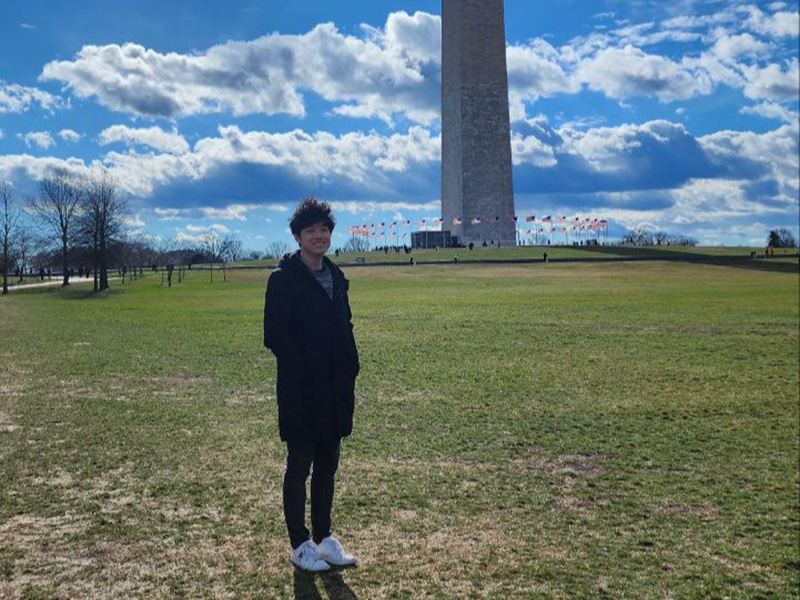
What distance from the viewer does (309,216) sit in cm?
416

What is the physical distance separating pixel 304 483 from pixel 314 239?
1409 mm

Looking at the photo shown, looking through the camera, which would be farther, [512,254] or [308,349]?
[512,254]

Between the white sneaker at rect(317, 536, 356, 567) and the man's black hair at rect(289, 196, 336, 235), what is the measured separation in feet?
6.04

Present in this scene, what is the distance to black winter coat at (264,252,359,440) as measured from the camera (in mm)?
4066

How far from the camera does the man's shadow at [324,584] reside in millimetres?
4168

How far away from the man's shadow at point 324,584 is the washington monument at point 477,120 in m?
61.8

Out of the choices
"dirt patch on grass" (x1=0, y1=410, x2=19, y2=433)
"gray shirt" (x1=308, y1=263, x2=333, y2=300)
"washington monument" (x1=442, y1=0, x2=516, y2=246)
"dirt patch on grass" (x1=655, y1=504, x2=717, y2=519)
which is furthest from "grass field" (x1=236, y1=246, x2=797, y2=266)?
"gray shirt" (x1=308, y1=263, x2=333, y2=300)

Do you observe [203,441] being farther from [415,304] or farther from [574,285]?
[574,285]

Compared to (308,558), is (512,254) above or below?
above

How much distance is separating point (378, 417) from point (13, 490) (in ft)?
13.1

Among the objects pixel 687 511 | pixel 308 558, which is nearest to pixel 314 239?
pixel 308 558

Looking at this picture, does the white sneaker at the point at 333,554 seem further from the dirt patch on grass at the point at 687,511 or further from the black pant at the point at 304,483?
the dirt patch on grass at the point at 687,511

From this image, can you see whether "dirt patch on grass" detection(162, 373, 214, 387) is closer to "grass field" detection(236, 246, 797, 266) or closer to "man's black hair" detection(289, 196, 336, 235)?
"man's black hair" detection(289, 196, 336, 235)

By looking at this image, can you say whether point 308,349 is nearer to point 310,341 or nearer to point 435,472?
point 310,341
